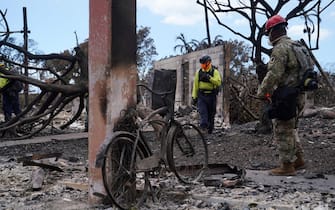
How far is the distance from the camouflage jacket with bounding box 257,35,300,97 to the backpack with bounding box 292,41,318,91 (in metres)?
0.05

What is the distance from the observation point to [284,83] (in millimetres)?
6680

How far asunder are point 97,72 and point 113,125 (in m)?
0.58

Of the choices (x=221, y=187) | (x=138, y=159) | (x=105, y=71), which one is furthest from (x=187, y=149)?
(x=105, y=71)

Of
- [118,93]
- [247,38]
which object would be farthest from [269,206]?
[247,38]

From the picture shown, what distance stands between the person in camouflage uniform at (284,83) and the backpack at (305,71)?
2.1 inches

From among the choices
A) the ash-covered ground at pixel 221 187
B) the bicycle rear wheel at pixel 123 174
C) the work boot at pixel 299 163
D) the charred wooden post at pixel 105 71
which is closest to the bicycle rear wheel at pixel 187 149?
the ash-covered ground at pixel 221 187

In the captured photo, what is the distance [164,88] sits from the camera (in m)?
6.36

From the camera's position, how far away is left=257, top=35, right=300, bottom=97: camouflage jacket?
6.55m

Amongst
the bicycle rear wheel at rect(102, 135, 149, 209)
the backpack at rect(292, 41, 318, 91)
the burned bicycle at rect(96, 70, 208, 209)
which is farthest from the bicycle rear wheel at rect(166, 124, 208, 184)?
the backpack at rect(292, 41, 318, 91)

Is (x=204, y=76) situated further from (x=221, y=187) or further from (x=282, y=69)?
(x=221, y=187)

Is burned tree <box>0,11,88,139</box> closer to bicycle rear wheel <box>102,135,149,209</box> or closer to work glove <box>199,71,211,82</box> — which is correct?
work glove <box>199,71,211,82</box>

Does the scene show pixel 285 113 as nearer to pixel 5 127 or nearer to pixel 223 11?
pixel 223 11

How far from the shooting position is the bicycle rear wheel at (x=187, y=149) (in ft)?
19.4

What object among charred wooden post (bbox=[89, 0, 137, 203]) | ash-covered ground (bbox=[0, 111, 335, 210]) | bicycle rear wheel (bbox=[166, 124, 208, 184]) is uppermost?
charred wooden post (bbox=[89, 0, 137, 203])
